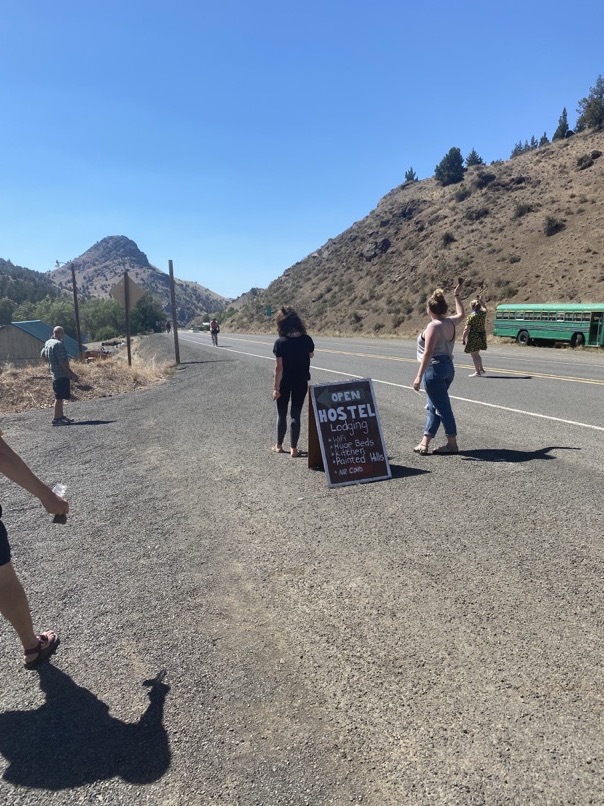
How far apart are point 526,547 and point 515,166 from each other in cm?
7446

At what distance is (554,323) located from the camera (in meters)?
26.1

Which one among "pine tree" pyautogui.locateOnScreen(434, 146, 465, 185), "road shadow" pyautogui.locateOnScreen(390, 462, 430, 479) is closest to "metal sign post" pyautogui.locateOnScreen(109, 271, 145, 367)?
"road shadow" pyautogui.locateOnScreen(390, 462, 430, 479)

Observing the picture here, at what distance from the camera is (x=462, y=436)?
25.8 ft

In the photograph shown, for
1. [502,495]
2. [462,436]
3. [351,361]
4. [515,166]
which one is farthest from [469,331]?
[515,166]

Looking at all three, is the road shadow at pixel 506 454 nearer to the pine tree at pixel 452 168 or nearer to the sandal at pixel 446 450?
the sandal at pixel 446 450

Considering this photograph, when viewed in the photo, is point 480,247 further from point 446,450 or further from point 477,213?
point 446,450

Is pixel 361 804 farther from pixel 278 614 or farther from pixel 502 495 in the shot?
pixel 502 495

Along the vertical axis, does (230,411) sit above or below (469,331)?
below

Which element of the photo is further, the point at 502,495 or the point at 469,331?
the point at 469,331

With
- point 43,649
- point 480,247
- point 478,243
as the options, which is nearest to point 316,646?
point 43,649

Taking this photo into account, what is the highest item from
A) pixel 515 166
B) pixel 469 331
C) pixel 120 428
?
pixel 515 166

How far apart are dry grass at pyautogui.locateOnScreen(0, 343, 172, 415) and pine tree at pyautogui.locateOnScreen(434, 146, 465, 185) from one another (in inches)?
2736

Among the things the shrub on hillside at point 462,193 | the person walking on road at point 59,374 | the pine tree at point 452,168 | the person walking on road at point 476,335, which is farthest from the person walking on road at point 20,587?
the pine tree at point 452,168

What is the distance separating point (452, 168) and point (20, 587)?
86.2 meters
